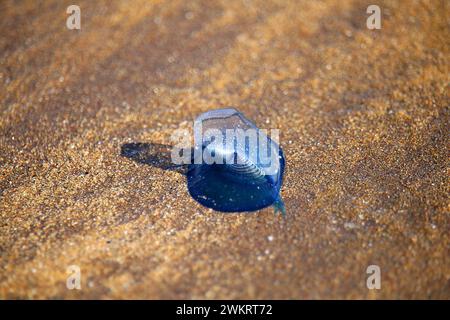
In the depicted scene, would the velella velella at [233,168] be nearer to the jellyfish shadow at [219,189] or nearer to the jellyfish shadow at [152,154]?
the jellyfish shadow at [219,189]

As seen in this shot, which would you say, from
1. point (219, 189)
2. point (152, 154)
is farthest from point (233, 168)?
point (152, 154)

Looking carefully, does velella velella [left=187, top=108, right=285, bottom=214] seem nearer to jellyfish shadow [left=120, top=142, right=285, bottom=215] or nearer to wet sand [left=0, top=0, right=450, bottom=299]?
jellyfish shadow [left=120, top=142, right=285, bottom=215]

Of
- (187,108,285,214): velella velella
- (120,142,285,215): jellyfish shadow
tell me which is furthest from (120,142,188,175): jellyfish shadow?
(187,108,285,214): velella velella

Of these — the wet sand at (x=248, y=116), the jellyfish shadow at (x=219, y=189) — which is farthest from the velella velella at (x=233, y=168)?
the wet sand at (x=248, y=116)

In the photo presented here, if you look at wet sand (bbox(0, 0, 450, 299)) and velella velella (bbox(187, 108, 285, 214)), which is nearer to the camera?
wet sand (bbox(0, 0, 450, 299))

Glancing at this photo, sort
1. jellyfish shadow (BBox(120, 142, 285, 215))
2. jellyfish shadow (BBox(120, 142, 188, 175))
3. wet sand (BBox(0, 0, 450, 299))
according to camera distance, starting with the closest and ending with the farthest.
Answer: wet sand (BBox(0, 0, 450, 299))
jellyfish shadow (BBox(120, 142, 285, 215))
jellyfish shadow (BBox(120, 142, 188, 175))
